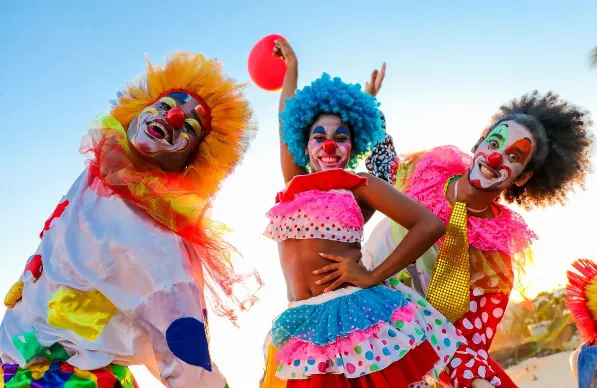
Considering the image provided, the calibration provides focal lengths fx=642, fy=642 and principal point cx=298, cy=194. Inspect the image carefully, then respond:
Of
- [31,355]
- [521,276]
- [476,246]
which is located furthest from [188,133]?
[521,276]

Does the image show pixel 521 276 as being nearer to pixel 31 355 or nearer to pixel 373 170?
pixel 373 170

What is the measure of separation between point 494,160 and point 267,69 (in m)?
1.24

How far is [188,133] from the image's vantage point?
2.91 meters

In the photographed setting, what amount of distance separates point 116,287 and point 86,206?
0.38m

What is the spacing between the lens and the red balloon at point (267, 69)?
10.7 ft

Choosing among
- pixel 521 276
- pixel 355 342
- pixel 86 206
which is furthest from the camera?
pixel 521 276

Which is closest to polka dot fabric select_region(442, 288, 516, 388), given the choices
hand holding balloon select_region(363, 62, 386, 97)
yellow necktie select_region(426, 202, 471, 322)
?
yellow necktie select_region(426, 202, 471, 322)

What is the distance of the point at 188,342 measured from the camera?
91.5 inches

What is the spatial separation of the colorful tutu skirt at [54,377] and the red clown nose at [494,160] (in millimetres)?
2031

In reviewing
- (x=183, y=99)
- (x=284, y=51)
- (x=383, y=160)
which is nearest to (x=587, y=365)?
(x=383, y=160)

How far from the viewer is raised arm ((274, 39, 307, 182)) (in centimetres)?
300

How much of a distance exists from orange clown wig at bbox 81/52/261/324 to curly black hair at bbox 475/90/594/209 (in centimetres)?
143

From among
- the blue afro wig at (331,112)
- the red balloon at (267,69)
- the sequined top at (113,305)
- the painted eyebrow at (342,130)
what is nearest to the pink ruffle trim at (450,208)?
the blue afro wig at (331,112)

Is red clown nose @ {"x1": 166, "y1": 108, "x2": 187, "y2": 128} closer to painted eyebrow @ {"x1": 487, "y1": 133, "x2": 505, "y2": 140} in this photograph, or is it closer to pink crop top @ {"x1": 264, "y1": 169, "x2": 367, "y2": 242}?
pink crop top @ {"x1": 264, "y1": 169, "x2": 367, "y2": 242}
